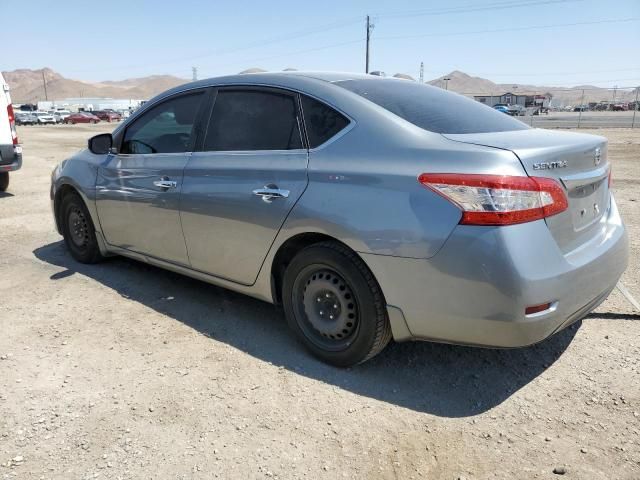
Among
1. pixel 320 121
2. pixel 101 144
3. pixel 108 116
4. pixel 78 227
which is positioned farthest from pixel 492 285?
pixel 108 116

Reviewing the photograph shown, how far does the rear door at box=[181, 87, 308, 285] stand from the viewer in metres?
3.09

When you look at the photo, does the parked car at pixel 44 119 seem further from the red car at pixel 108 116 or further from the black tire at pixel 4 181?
the black tire at pixel 4 181

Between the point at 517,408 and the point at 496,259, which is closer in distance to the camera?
the point at 496,259

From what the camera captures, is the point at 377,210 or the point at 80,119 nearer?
the point at 377,210

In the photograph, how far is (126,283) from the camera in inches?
179

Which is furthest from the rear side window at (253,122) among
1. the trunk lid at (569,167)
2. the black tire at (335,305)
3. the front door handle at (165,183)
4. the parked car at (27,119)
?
the parked car at (27,119)

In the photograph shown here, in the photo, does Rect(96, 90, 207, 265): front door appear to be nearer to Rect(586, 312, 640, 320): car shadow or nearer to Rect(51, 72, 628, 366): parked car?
Rect(51, 72, 628, 366): parked car

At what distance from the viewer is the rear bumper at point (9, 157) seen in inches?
336

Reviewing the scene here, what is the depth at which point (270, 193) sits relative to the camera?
10.1 feet

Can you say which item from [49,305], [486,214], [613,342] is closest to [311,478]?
[486,214]

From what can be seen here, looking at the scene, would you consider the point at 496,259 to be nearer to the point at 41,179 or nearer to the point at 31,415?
the point at 31,415

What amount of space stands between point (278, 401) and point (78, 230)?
3.21 m

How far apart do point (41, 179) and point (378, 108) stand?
33.8ft

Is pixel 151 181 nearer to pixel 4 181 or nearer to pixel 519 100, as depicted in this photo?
pixel 4 181
